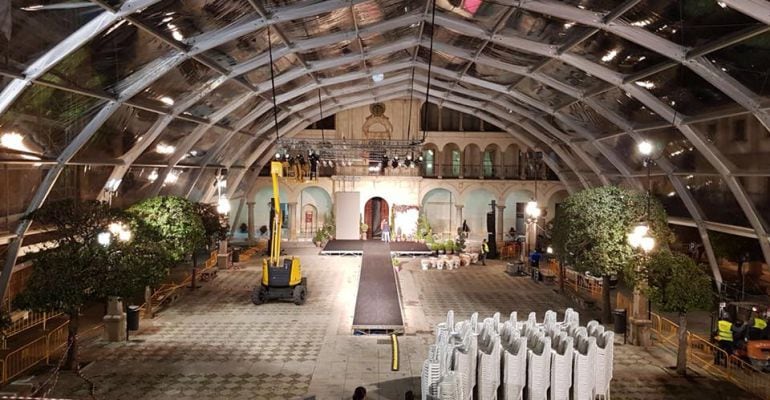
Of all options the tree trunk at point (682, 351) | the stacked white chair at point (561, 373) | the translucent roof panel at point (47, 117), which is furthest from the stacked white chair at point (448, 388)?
the translucent roof panel at point (47, 117)

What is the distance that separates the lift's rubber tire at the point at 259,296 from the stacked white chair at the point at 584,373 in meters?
11.8

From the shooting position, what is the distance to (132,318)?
1573 centimetres

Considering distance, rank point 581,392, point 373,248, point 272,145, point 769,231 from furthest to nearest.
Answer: point 272,145, point 373,248, point 769,231, point 581,392

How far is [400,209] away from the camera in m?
35.6

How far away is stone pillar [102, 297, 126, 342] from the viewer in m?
15.0

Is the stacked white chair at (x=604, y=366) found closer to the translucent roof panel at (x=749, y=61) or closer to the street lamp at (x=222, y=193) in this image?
the translucent roof panel at (x=749, y=61)

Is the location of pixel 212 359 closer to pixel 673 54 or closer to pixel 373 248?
pixel 673 54

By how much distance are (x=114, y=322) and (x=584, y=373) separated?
11580 mm

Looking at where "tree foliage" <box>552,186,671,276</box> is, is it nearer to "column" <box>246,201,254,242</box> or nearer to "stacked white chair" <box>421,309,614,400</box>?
"stacked white chair" <box>421,309,614,400</box>

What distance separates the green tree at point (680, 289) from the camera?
512 inches

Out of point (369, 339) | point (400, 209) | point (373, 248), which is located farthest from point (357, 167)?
point (369, 339)

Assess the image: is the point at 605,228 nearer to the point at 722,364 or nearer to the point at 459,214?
the point at 722,364

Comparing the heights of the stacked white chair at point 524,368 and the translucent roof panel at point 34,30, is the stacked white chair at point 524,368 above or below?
below

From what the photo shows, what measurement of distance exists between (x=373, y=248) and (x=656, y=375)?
61.7 feet
